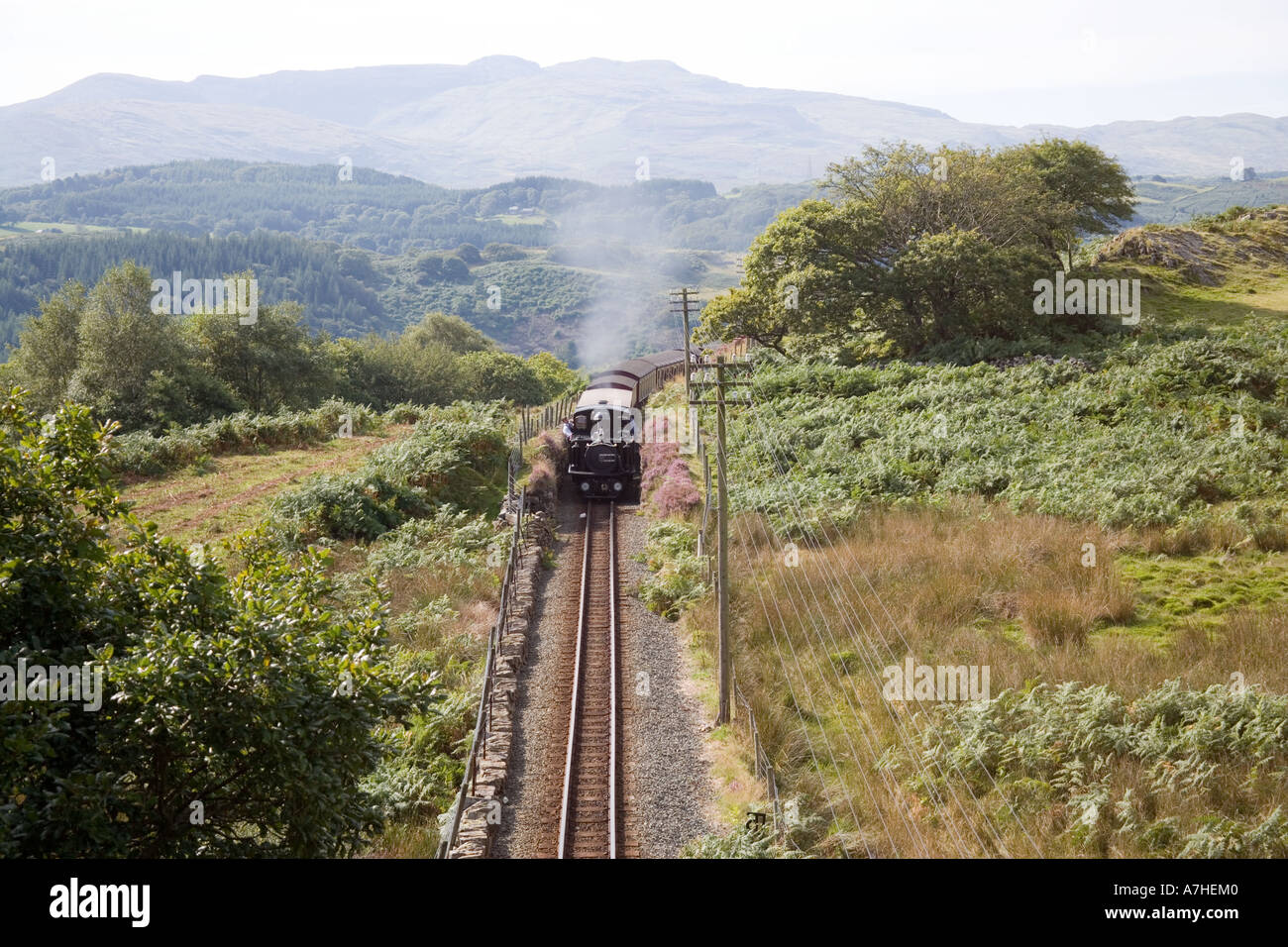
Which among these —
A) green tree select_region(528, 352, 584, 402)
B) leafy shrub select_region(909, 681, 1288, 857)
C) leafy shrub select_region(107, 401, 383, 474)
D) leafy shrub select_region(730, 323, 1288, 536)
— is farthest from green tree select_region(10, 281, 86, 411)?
leafy shrub select_region(909, 681, 1288, 857)

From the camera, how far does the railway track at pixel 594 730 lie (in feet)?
50.5

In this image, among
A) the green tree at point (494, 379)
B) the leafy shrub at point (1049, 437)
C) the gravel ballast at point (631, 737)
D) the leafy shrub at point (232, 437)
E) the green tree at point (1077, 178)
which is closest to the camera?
the gravel ballast at point (631, 737)

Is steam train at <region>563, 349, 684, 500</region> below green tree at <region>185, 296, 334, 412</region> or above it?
below

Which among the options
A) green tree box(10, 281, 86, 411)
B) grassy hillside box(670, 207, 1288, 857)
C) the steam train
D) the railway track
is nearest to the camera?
grassy hillside box(670, 207, 1288, 857)

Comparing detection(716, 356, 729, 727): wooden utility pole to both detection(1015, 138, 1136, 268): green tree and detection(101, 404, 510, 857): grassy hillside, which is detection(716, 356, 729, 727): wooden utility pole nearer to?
detection(101, 404, 510, 857): grassy hillside

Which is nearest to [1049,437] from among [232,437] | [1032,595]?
[1032,595]

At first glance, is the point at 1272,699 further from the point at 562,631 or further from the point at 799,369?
the point at 799,369

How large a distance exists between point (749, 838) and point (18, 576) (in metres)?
10.6

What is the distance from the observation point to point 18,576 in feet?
28.2

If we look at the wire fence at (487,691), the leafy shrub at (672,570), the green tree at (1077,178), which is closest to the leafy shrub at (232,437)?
the wire fence at (487,691)

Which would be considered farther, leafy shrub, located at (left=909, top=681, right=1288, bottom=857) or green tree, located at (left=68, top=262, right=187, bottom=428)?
green tree, located at (left=68, top=262, right=187, bottom=428)

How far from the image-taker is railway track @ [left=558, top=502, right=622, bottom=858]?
1539cm

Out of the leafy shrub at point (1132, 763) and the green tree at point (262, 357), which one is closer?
the leafy shrub at point (1132, 763)

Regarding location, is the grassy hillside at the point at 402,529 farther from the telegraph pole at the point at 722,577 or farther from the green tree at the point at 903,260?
the green tree at the point at 903,260
